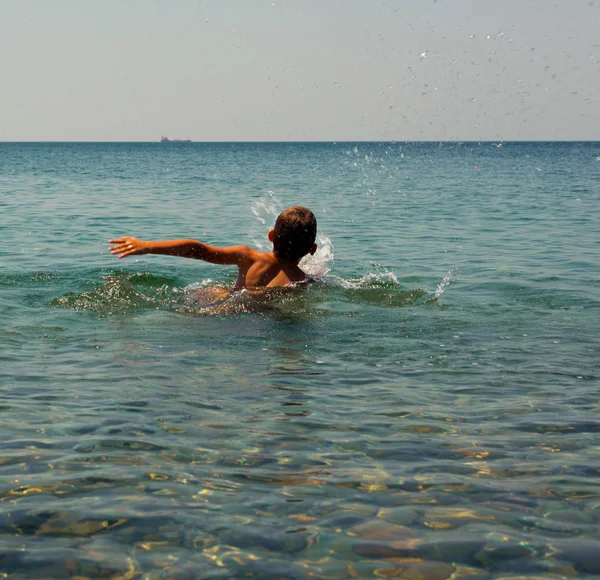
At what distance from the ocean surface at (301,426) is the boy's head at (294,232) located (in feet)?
1.86

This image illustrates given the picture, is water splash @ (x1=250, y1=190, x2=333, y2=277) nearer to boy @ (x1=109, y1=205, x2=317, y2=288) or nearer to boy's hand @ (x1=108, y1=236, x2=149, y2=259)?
boy @ (x1=109, y1=205, x2=317, y2=288)

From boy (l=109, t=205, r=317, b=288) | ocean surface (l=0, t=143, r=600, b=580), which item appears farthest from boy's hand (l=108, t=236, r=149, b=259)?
ocean surface (l=0, t=143, r=600, b=580)

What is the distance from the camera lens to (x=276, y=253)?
342 inches

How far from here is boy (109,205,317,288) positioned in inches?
302

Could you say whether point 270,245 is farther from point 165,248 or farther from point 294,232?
point 165,248

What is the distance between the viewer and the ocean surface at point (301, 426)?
134 inches

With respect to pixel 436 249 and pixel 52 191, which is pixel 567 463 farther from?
pixel 52 191

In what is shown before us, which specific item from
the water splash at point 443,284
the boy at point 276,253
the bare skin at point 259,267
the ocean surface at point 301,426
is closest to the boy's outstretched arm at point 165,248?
the boy at point 276,253

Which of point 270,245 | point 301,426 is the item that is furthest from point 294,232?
point 270,245

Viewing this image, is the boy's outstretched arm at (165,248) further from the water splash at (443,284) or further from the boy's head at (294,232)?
the water splash at (443,284)

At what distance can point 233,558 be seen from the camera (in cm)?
332

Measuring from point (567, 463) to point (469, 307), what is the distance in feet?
16.2

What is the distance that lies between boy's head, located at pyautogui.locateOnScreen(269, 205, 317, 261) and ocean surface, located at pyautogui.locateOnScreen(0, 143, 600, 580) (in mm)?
566

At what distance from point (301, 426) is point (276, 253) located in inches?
155
